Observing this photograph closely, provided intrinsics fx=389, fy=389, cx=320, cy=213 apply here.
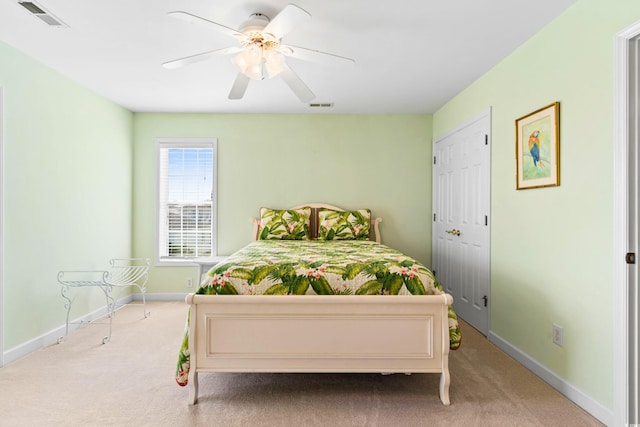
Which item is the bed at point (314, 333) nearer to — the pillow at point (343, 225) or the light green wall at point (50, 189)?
the light green wall at point (50, 189)

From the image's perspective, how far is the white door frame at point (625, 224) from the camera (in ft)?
6.33

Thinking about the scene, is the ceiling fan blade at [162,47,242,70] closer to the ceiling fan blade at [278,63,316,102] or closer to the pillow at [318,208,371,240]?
the ceiling fan blade at [278,63,316,102]

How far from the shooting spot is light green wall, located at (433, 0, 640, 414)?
2084 mm

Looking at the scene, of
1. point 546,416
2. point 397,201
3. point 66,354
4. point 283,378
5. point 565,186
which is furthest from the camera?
point 397,201

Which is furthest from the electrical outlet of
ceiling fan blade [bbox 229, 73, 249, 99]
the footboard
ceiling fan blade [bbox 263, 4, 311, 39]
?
ceiling fan blade [bbox 229, 73, 249, 99]

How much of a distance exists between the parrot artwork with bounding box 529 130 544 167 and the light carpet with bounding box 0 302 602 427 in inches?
58.2

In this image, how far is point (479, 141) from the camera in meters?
3.61

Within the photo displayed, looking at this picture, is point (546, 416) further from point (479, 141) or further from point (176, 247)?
point (176, 247)

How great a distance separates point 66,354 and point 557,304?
11.8 ft

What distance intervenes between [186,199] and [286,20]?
131 inches

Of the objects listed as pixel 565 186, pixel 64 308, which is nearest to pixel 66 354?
pixel 64 308

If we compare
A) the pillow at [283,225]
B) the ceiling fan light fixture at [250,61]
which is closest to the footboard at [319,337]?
the ceiling fan light fixture at [250,61]

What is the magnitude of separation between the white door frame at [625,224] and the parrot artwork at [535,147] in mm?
706

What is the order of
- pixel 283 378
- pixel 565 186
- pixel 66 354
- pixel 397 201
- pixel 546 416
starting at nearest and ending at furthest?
pixel 546 416 → pixel 565 186 → pixel 283 378 → pixel 66 354 → pixel 397 201
